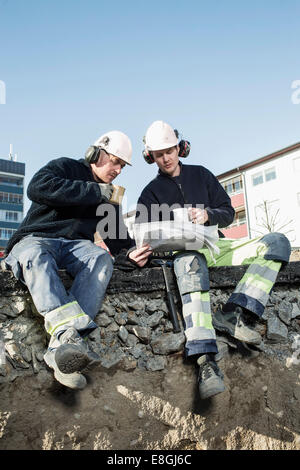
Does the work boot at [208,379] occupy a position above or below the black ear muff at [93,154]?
below

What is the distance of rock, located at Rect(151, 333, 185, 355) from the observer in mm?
2734

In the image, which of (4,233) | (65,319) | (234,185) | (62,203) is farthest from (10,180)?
(65,319)

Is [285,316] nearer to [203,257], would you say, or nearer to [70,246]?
[203,257]

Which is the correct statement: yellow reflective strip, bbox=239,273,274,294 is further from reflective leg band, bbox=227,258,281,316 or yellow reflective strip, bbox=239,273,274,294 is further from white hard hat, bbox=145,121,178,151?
white hard hat, bbox=145,121,178,151

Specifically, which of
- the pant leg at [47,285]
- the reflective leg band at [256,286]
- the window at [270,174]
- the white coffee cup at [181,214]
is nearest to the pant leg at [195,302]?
the reflective leg band at [256,286]

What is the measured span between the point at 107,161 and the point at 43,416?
2.04m

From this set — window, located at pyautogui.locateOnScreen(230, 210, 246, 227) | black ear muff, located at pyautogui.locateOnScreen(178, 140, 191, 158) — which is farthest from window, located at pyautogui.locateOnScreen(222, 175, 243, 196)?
black ear muff, located at pyautogui.locateOnScreen(178, 140, 191, 158)

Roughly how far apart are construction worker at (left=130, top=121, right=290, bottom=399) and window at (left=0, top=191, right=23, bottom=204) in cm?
6302

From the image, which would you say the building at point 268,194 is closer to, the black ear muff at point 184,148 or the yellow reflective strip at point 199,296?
the black ear muff at point 184,148

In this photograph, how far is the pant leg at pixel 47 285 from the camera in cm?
219

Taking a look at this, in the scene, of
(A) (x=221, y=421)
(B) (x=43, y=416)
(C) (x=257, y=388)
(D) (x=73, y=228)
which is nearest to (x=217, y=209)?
(D) (x=73, y=228)

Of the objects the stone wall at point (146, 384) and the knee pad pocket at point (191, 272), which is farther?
the knee pad pocket at point (191, 272)

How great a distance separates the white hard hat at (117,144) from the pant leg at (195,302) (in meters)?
1.08

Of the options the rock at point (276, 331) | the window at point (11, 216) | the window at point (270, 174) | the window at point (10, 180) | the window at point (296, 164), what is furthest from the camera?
the window at point (10, 180)
